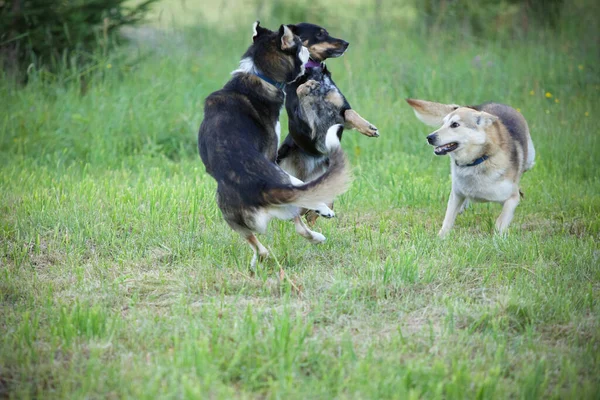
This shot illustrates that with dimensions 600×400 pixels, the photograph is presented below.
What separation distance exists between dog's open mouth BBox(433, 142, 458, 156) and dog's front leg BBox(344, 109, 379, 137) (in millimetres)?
605

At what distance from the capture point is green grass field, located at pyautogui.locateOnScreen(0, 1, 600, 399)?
3189 mm

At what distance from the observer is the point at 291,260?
4.84 m

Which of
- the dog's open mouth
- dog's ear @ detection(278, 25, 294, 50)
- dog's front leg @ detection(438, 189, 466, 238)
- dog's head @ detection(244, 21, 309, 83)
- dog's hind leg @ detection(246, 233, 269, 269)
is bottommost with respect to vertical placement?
dog's front leg @ detection(438, 189, 466, 238)

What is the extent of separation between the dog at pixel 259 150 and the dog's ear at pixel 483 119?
151 centimetres

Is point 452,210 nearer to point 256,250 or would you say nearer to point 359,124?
point 359,124

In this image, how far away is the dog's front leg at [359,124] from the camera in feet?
17.6

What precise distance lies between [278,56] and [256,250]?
5.04 ft

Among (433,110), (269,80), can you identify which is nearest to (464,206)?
(433,110)

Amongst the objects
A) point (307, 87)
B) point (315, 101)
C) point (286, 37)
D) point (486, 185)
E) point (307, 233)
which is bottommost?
point (307, 233)

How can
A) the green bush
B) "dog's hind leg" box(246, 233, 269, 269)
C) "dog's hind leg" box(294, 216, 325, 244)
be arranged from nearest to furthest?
"dog's hind leg" box(246, 233, 269, 269)
"dog's hind leg" box(294, 216, 325, 244)
the green bush

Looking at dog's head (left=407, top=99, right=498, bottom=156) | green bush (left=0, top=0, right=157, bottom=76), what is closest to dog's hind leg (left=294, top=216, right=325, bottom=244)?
dog's head (left=407, top=99, right=498, bottom=156)

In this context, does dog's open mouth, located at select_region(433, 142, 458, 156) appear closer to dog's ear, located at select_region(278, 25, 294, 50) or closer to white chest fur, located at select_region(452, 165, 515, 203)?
white chest fur, located at select_region(452, 165, 515, 203)

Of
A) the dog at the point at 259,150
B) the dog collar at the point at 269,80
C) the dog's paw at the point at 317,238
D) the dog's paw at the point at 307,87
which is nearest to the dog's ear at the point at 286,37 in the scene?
the dog at the point at 259,150

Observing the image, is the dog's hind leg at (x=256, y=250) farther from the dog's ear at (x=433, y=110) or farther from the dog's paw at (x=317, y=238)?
the dog's ear at (x=433, y=110)
